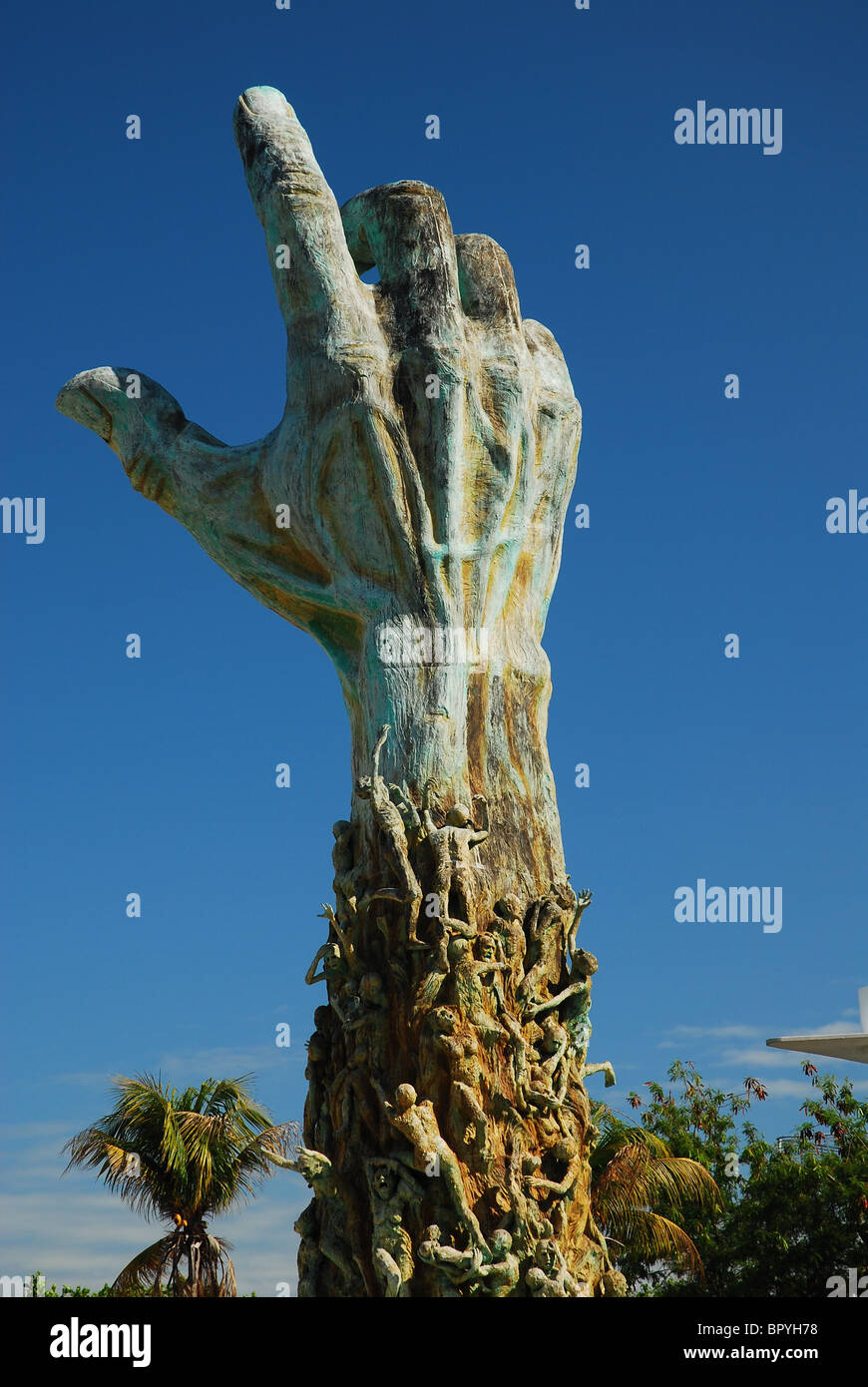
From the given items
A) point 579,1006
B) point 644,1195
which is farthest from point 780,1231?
point 579,1006

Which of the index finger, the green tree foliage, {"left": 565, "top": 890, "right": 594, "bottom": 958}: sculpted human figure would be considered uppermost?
the index finger

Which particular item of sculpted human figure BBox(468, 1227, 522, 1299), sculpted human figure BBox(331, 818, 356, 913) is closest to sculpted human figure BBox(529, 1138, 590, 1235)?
sculpted human figure BBox(468, 1227, 522, 1299)

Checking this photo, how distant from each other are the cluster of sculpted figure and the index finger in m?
2.55

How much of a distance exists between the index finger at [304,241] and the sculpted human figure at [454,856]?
9.38 ft

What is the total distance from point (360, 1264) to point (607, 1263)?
4.80 ft

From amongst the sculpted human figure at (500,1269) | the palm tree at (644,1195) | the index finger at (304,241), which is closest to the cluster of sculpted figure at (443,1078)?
the sculpted human figure at (500,1269)

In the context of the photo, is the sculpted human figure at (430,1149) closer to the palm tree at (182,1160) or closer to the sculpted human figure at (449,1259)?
the sculpted human figure at (449,1259)

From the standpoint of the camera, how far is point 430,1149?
7.20m

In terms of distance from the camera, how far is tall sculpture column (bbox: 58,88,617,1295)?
7387 millimetres

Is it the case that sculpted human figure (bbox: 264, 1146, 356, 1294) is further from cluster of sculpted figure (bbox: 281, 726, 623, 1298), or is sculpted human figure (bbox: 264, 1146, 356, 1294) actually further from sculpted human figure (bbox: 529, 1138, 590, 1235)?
sculpted human figure (bbox: 529, 1138, 590, 1235)

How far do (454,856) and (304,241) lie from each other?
377cm

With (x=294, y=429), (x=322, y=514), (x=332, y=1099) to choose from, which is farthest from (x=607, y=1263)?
(x=294, y=429)
